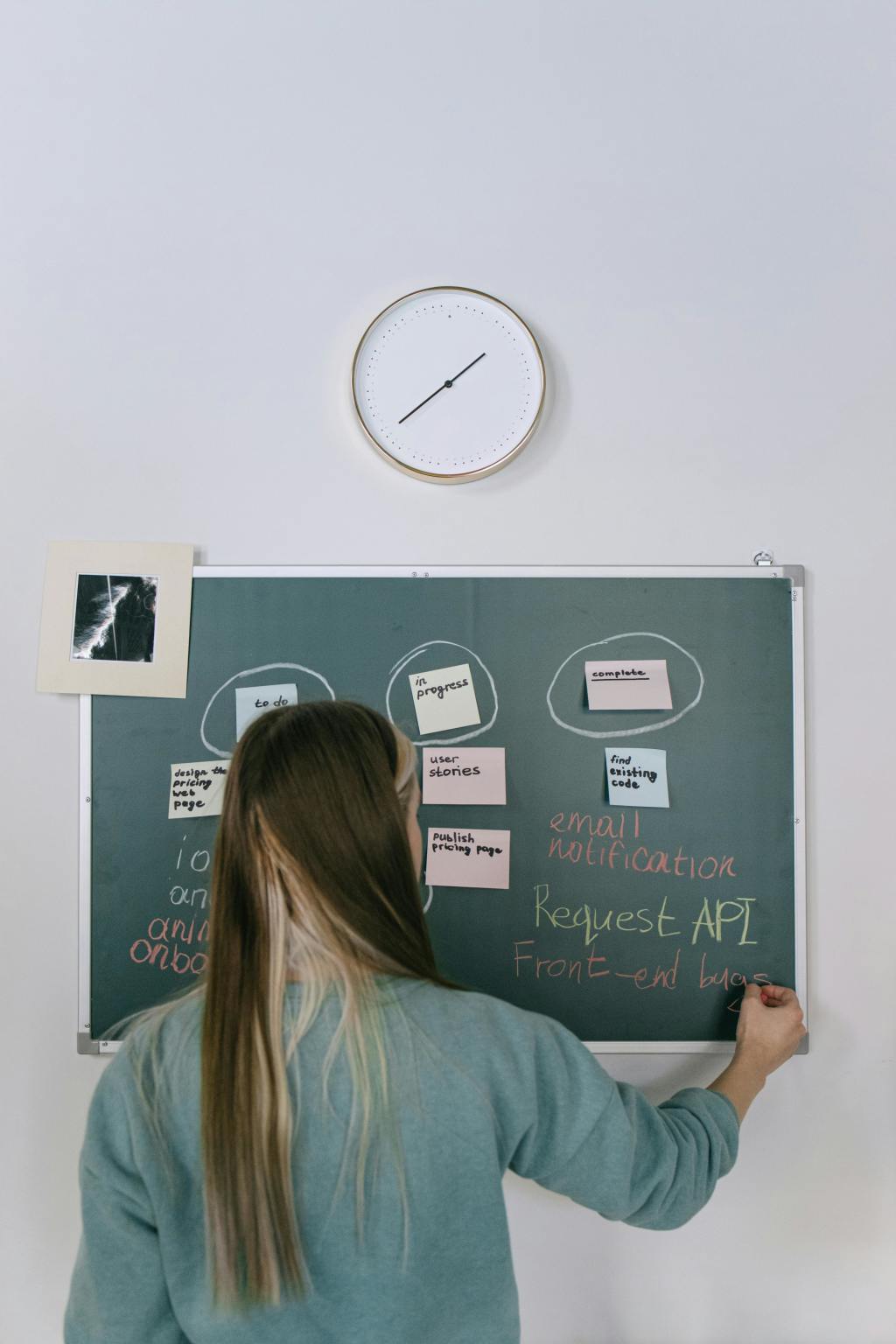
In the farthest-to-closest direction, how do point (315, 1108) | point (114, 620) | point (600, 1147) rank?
1. point (114, 620)
2. point (600, 1147)
3. point (315, 1108)

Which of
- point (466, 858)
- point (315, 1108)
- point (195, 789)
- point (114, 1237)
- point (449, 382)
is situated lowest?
point (114, 1237)

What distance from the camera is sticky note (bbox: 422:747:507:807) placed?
60.3 inches

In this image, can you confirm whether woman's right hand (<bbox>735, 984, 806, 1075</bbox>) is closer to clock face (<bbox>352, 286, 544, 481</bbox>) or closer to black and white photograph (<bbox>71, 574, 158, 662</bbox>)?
clock face (<bbox>352, 286, 544, 481</bbox>)

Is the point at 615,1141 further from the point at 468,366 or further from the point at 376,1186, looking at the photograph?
the point at 468,366

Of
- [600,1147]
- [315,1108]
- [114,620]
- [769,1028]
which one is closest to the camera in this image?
[315,1108]

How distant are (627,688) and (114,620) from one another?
919mm

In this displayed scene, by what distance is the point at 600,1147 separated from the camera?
104 cm

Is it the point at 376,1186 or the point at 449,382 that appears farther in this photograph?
the point at 449,382

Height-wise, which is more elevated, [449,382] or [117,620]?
[449,382]

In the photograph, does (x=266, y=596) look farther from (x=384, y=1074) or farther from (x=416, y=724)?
(x=384, y=1074)

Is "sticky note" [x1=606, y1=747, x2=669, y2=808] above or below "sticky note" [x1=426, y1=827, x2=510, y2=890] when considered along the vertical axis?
above

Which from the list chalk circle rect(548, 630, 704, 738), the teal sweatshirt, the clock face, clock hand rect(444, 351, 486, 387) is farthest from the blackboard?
the teal sweatshirt

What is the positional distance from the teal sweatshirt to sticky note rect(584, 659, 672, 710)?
Result: 653 millimetres

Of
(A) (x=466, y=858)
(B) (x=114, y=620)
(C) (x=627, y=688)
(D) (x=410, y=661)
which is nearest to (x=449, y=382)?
(D) (x=410, y=661)
